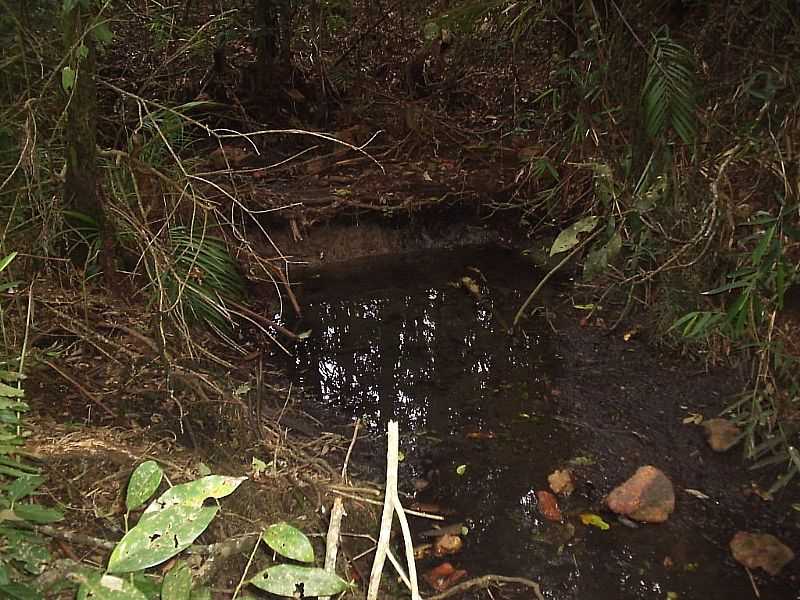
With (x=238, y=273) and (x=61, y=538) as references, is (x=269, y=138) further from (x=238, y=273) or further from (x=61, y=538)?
(x=61, y=538)

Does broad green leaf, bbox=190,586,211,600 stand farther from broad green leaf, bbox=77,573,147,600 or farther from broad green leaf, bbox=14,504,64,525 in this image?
broad green leaf, bbox=14,504,64,525

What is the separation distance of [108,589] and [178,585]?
0.47 feet

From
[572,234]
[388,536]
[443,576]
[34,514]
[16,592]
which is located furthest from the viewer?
[572,234]

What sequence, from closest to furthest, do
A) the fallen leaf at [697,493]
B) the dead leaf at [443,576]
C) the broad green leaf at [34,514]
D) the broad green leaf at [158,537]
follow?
the broad green leaf at [34,514] < the broad green leaf at [158,537] < the dead leaf at [443,576] < the fallen leaf at [697,493]

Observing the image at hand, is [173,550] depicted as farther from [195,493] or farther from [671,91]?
[671,91]

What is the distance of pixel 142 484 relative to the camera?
6.12 feet

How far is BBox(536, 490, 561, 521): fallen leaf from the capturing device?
2475 millimetres

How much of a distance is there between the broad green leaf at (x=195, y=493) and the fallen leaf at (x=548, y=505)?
1106 mm

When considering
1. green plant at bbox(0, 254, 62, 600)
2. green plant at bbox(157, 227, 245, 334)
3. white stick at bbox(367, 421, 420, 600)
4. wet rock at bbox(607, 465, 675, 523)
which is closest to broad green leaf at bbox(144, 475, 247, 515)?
green plant at bbox(0, 254, 62, 600)

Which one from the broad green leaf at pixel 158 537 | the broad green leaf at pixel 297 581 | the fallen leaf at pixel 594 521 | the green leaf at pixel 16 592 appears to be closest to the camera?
the green leaf at pixel 16 592

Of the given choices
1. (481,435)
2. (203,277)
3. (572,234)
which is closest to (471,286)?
(572,234)

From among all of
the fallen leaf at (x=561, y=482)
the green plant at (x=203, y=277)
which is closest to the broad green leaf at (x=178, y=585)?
the green plant at (x=203, y=277)

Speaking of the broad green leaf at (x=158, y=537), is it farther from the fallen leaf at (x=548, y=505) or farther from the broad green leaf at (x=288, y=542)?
the fallen leaf at (x=548, y=505)

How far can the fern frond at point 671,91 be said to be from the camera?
2.71 metres
